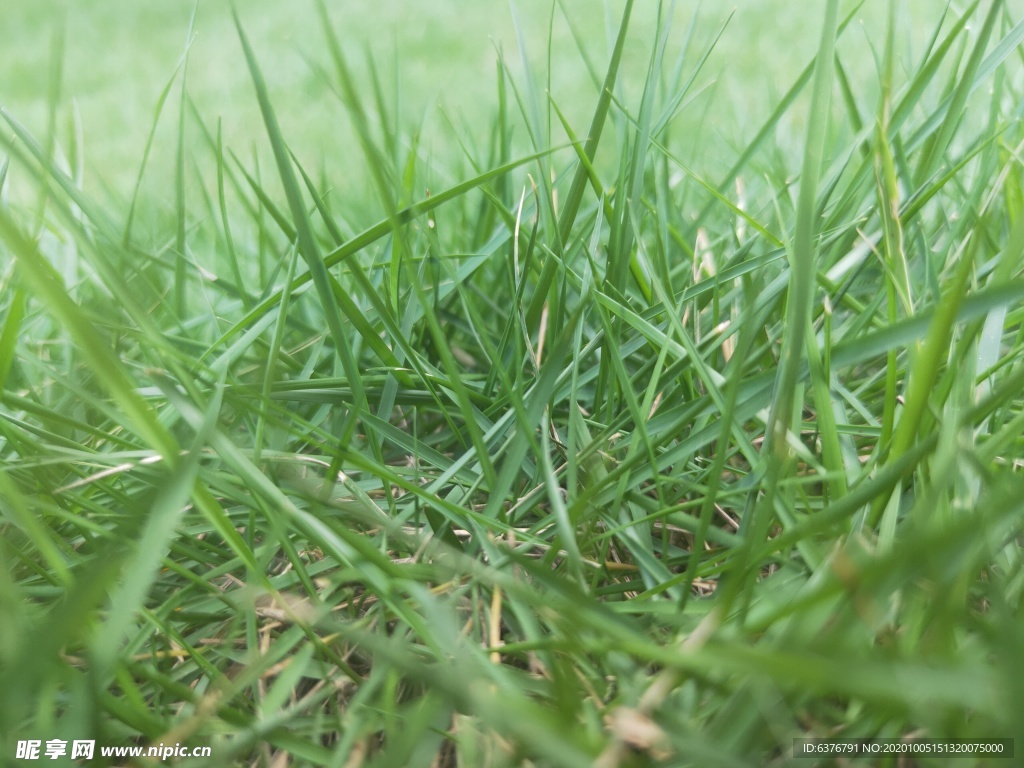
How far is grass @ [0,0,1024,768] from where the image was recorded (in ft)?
0.76

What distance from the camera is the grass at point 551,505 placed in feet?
0.76

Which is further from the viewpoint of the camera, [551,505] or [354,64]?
[354,64]

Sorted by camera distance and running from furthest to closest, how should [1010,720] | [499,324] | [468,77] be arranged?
[468,77] < [499,324] < [1010,720]

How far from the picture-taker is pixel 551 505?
38 cm

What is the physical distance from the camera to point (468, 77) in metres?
2.09

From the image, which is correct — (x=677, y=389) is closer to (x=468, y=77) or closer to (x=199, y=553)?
(x=199, y=553)

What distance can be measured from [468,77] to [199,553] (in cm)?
197

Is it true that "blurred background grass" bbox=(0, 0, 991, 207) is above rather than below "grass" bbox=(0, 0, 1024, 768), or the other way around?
above

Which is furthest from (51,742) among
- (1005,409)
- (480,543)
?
(1005,409)

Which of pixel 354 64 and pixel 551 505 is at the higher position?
pixel 354 64

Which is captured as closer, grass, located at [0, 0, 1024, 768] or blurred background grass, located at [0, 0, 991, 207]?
grass, located at [0, 0, 1024, 768]

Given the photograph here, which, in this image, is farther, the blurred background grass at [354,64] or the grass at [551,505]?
the blurred background grass at [354,64]

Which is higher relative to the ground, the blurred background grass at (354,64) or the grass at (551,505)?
the blurred background grass at (354,64)

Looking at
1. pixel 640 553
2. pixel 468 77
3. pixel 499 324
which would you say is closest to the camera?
pixel 640 553
